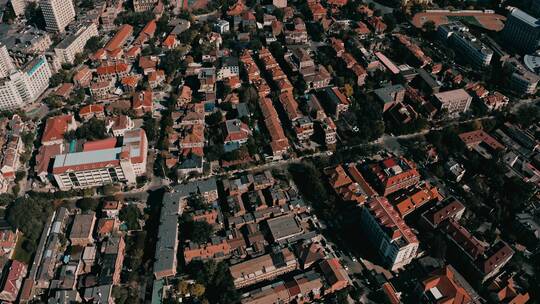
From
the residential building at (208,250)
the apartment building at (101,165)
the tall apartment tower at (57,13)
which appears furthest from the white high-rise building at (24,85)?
the residential building at (208,250)

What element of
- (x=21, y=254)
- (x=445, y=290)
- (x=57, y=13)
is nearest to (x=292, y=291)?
(x=445, y=290)

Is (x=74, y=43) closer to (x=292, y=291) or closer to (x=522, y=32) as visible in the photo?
(x=292, y=291)

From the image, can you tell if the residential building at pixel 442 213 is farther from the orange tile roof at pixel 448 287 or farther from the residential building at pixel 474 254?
the orange tile roof at pixel 448 287

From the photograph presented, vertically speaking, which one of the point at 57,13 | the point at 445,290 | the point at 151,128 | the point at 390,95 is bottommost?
the point at 445,290

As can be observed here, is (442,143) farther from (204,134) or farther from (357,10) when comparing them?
(357,10)

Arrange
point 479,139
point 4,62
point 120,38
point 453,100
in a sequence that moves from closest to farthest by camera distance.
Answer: point 479,139
point 453,100
point 4,62
point 120,38

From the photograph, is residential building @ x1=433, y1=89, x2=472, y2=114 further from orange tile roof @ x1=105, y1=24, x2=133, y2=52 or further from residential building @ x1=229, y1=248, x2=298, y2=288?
orange tile roof @ x1=105, y1=24, x2=133, y2=52

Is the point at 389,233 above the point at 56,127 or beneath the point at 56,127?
above
